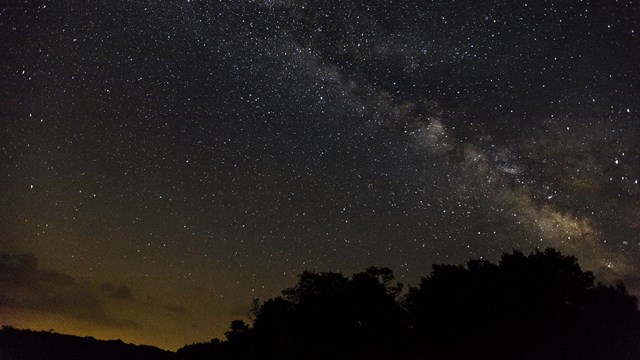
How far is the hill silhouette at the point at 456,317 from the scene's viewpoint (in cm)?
2559

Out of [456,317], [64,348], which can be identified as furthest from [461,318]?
A: [64,348]

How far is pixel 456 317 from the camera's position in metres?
28.1

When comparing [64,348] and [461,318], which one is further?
[64,348]

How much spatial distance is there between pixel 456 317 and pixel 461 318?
0.41 metres

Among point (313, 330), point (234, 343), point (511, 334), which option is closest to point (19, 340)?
point (234, 343)

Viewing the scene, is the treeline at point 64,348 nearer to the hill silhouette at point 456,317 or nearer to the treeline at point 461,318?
the hill silhouette at point 456,317

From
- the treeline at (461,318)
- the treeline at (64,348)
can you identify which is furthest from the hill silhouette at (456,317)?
the treeline at (64,348)

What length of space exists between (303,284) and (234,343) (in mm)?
A: 5921

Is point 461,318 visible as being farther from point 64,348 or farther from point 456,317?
point 64,348

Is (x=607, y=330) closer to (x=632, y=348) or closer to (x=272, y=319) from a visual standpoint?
(x=632, y=348)

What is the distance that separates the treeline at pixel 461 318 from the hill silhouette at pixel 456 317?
52mm

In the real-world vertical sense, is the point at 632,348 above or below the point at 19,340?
below

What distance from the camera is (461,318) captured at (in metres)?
27.8

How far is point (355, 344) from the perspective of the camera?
103 feet
